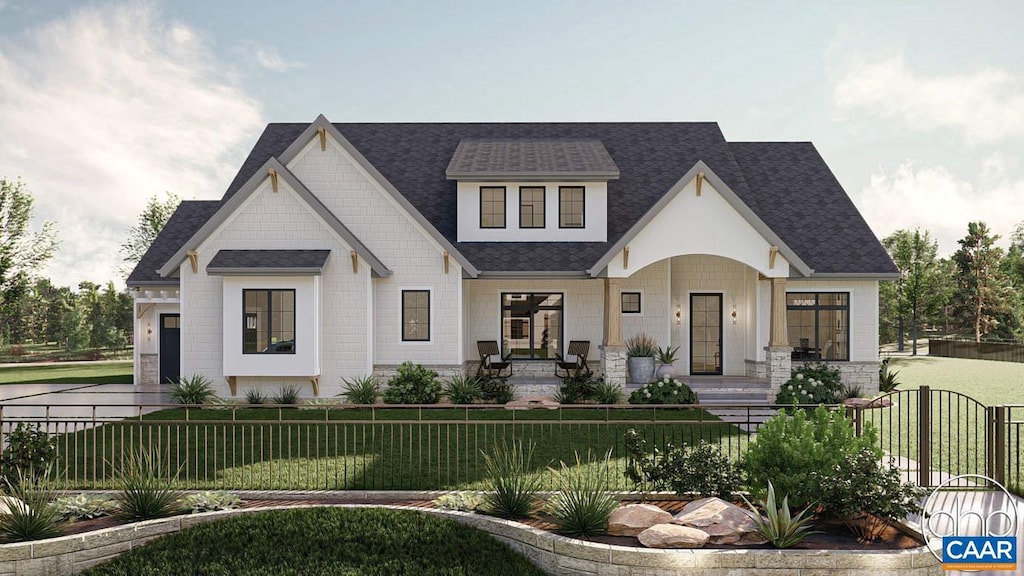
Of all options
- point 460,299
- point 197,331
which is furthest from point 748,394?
point 197,331

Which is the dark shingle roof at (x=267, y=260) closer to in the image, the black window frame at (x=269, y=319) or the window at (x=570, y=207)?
the black window frame at (x=269, y=319)

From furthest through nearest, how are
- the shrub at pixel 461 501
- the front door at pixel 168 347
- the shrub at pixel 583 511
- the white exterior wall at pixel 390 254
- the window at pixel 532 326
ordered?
the front door at pixel 168 347, the window at pixel 532 326, the white exterior wall at pixel 390 254, the shrub at pixel 461 501, the shrub at pixel 583 511

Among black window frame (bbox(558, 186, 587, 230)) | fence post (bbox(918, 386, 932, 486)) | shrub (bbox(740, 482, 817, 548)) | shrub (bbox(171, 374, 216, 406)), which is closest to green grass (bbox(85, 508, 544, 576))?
shrub (bbox(740, 482, 817, 548))

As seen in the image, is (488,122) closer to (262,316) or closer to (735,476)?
(262,316)

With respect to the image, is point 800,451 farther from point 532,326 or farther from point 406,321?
point 532,326

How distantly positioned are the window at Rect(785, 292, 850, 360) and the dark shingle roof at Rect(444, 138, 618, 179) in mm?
7141

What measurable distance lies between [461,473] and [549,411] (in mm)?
6928

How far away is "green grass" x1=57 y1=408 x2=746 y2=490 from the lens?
9.22 m

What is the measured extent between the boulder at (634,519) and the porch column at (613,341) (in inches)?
435

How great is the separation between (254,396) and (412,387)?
14.0 feet

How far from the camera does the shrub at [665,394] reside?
17.2 meters

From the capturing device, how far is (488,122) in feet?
86.0

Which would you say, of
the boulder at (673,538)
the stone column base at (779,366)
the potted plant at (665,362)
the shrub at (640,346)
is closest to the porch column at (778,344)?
the stone column base at (779,366)

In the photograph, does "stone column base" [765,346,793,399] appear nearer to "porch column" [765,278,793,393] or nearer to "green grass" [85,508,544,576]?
"porch column" [765,278,793,393]
